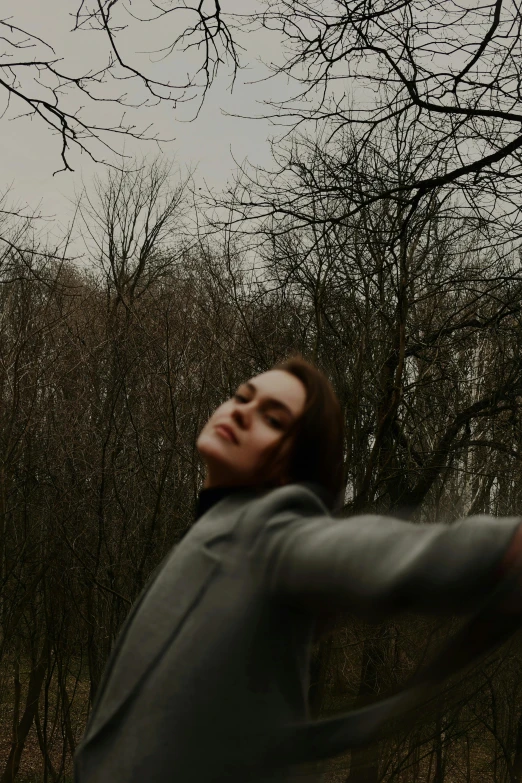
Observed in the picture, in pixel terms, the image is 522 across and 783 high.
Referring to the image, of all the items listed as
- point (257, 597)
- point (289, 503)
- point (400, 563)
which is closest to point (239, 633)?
point (257, 597)

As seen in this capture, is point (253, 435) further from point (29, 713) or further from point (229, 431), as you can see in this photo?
point (29, 713)

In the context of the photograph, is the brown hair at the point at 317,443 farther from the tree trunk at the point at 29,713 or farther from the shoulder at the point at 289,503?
the tree trunk at the point at 29,713

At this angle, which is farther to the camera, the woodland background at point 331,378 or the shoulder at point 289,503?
the woodland background at point 331,378

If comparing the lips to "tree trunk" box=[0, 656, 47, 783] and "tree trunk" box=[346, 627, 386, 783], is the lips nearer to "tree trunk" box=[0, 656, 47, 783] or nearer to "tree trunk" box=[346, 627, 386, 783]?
"tree trunk" box=[346, 627, 386, 783]

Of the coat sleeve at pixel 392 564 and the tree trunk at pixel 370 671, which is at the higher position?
the coat sleeve at pixel 392 564

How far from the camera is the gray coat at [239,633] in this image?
1.10 metres

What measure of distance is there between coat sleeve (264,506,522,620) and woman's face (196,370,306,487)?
27 centimetres

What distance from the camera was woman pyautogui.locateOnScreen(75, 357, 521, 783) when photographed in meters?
1.06

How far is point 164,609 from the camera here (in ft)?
4.36

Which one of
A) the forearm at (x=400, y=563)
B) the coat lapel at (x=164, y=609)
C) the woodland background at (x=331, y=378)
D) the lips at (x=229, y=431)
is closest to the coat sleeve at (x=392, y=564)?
the forearm at (x=400, y=563)

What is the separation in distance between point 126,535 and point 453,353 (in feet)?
12.5

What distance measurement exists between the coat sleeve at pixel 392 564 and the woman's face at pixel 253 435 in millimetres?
271

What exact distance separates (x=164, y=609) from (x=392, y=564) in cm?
43

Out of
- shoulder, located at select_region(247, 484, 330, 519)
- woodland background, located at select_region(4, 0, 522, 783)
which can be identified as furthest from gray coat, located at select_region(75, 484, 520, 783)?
woodland background, located at select_region(4, 0, 522, 783)
